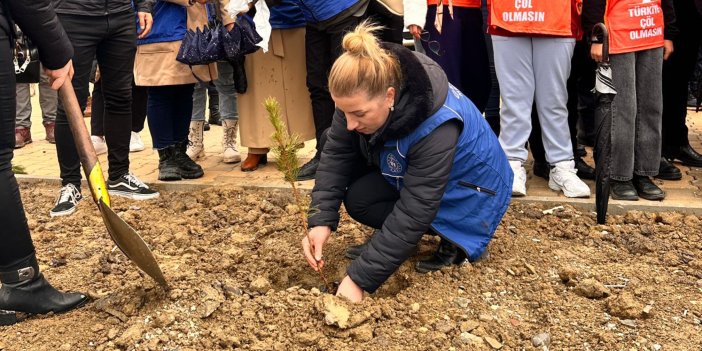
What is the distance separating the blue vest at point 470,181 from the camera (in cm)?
320

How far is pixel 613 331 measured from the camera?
2955 millimetres

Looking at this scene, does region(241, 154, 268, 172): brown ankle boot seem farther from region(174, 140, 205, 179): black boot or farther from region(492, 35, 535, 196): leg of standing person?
region(492, 35, 535, 196): leg of standing person

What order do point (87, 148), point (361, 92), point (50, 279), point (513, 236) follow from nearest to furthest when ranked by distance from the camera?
point (361, 92)
point (87, 148)
point (50, 279)
point (513, 236)

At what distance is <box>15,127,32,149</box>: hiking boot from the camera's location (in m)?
6.68

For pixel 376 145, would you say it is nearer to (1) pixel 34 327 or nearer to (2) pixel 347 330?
(2) pixel 347 330

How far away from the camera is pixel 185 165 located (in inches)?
210

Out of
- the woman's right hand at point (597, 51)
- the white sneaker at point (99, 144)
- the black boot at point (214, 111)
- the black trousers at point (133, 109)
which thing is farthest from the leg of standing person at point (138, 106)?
the woman's right hand at point (597, 51)

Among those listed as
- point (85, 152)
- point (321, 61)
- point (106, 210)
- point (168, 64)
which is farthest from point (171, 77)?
point (106, 210)

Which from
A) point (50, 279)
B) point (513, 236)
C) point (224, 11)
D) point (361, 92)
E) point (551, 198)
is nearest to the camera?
point (361, 92)

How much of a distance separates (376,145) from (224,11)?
7.39 feet

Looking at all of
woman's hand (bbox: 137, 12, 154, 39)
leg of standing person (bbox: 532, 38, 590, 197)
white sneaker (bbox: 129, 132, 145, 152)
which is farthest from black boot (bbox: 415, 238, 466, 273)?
white sneaker (bbox: 129, 132, 145, 152)

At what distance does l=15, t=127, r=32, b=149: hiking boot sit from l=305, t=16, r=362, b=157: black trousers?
10.0 feet

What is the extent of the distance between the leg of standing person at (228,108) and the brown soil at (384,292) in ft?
4.65

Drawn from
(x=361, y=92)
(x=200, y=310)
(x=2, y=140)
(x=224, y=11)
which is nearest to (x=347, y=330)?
(x=200, y=310)
